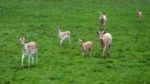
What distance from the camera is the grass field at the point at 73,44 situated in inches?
842

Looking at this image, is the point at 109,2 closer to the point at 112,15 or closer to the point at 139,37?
the point at 112,15

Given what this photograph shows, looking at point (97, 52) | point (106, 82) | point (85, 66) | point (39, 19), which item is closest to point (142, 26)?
point (39, 19)

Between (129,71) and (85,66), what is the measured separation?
2441mm

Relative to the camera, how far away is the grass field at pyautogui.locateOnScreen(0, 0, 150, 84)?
70.1 feet

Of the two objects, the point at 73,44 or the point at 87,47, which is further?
the point at 73,44

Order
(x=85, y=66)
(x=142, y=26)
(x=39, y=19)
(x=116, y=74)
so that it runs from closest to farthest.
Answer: (x=116, y=74) → (x=85, y=66) → (x=142, y=26) → (x=39, y=19)

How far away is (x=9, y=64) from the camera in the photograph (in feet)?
78.1

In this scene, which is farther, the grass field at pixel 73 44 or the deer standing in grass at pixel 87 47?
the deer standing in grass at pixel 87 47

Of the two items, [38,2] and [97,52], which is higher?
[38,2]

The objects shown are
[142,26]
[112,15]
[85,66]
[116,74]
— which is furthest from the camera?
[112,15]

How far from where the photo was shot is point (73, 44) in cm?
3034

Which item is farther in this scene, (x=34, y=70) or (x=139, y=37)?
(x=139, y=37)

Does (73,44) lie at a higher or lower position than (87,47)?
lower

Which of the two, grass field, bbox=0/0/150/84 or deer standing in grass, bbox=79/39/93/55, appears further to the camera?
deer standing in grass, bbox=79/39/93/55
